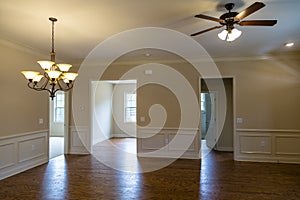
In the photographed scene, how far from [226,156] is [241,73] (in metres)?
2.25

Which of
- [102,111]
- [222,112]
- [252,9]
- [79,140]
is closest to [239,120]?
[222,112]

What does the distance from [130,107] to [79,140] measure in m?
3.96

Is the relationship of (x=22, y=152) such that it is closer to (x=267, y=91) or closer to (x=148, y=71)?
(x=148, y=71)

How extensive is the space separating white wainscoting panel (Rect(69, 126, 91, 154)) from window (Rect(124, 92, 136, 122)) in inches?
151

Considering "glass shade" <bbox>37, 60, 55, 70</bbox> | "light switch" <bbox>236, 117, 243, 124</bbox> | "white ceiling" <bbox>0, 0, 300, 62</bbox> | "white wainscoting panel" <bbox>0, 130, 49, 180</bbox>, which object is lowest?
"white wainscoting panel" <bbox>0, 130, 49, 180</bbox>

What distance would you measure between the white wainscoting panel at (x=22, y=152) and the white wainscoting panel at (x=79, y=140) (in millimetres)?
1003

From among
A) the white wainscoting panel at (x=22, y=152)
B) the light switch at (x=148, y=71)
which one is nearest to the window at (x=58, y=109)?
the white wainscoting panel at (x=22, y=152)

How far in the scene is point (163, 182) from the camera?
405 cm

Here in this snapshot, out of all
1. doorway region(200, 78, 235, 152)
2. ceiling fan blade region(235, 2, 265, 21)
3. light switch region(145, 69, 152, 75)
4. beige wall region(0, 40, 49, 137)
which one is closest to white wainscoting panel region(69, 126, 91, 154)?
beige wall region(0, 40, 49, 137)

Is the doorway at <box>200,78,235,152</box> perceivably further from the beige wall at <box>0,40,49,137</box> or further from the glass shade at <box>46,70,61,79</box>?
the glass shade at <box>46,70,61,79</box>

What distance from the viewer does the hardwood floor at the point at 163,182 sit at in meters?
3.48

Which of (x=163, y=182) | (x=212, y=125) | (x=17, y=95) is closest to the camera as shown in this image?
(x=163, y=182)

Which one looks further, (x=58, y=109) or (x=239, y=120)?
(x=58, y=109)

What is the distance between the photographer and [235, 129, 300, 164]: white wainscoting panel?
209 inches
